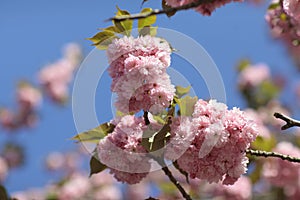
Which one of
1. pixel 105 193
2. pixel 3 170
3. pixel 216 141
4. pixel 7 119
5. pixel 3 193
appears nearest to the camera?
pixel 216 141

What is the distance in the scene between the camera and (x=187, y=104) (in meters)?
1.88

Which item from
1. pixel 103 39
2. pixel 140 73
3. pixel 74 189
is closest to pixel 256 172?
pixel 103 39

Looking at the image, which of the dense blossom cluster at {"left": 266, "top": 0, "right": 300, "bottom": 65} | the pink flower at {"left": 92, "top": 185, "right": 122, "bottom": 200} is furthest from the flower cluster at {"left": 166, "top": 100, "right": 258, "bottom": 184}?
the pink flower at {"left": 92, "top": 185, "right": 122, "bottom": 200}

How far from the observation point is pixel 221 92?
1.95 metres

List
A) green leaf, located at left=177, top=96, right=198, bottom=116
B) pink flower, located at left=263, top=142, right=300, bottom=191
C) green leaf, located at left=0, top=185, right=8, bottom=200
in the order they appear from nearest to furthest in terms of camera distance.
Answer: green leaf, located at left=177, top=96, right=198, bottom=116 → green leaf, located at left=0, top=185, right=8, bottom=200 → pink flower, located at left=263, top=142, right=300, bottom=191

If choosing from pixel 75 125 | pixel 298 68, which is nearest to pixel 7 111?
pixel 298 68

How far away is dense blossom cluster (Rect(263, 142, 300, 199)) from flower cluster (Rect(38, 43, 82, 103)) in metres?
4.05

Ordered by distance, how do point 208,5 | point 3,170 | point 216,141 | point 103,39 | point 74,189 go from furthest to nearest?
point 3,170 → point 74,189 → point 208,5 → point 103,39 → point 216,141

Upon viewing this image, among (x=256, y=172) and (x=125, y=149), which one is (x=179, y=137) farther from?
(x=256, y=172)

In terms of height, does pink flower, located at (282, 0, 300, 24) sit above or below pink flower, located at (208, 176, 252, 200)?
below

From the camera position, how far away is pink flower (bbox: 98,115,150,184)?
1910 millimetres

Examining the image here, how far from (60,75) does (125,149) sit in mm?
5993

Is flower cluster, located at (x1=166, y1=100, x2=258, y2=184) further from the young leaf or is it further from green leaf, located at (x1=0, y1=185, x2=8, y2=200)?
green leaf, located at (x1=0, y1=185, x2=8, y2=200)

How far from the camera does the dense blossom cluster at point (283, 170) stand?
3605 millimetres
